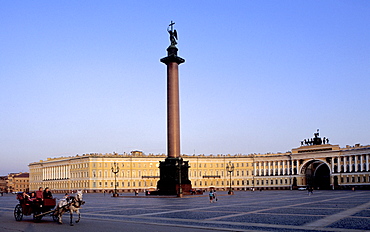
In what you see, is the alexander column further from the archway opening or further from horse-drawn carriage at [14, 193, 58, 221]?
the archway opening

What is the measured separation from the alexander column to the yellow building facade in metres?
63.4

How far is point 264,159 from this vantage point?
5354 inches

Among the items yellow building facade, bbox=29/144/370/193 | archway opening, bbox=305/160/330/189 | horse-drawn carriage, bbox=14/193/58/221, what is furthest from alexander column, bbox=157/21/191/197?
archway opening, bbox=305/160/330/189

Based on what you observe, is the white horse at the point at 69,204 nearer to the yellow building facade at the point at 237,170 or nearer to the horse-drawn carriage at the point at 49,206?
the horse-drawn carriage at the point at 49,206

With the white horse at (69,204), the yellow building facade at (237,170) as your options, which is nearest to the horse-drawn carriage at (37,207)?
the white horse at (69,204)

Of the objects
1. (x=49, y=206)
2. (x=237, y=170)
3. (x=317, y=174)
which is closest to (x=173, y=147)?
(x=49, y=206)

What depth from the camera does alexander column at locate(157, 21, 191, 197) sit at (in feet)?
188

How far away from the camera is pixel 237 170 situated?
13700 cm

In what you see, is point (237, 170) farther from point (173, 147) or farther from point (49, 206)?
point (49, 206)

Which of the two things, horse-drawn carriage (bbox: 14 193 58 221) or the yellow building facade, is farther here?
the yellow building facade

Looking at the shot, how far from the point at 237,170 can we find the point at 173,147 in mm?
82307

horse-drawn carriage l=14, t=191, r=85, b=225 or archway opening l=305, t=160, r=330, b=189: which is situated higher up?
horse-drawn carriage l=14, t=191, r=85, b=225

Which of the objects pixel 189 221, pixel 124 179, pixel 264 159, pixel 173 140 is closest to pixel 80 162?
pixel 124 179

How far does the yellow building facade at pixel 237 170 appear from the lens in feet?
396
